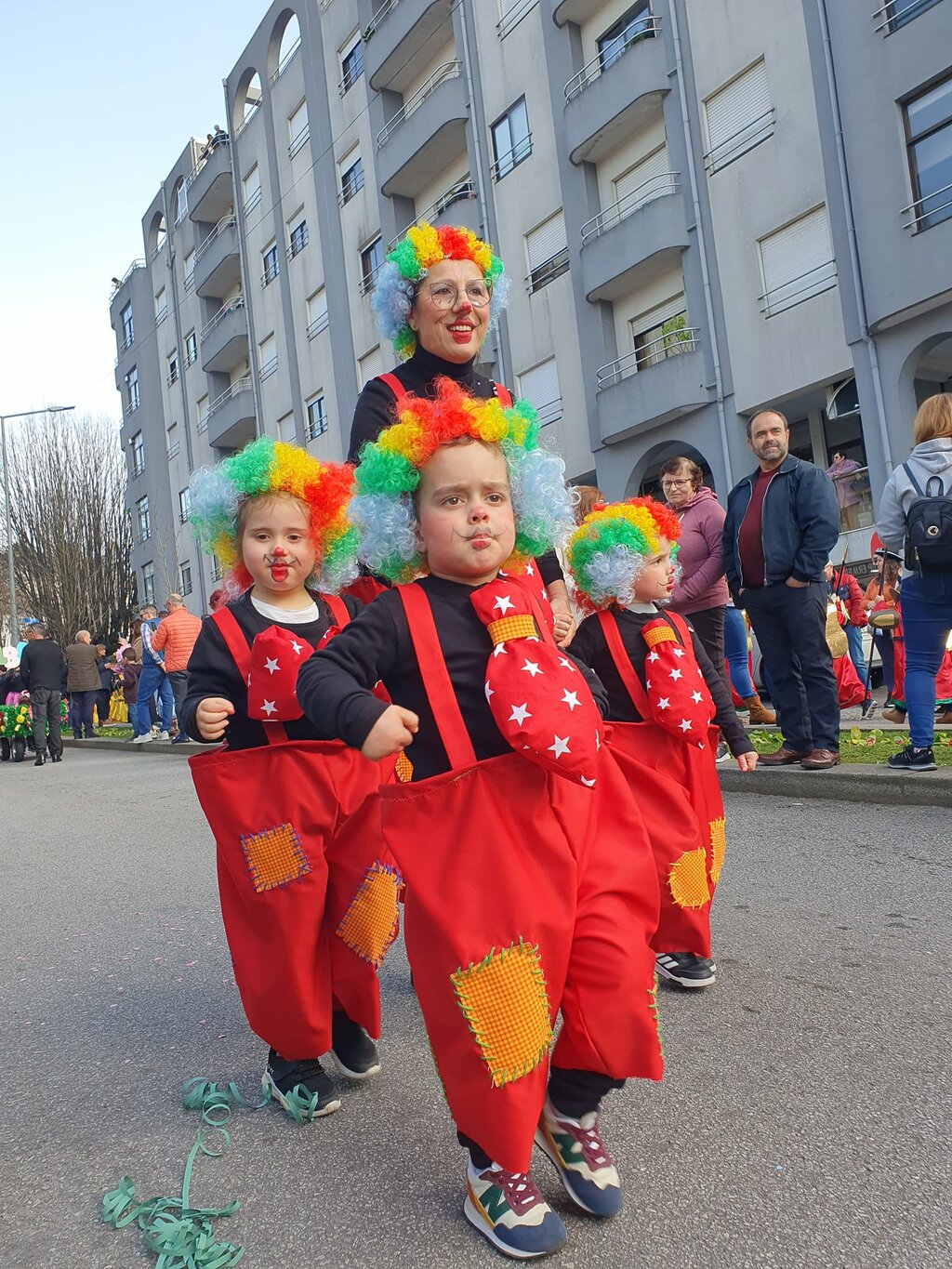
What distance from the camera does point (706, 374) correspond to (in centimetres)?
1681

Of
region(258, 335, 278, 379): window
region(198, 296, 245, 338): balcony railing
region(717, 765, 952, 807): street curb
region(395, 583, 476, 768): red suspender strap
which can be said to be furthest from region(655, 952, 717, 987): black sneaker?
region(198, 296, 245, 338): balcony railing

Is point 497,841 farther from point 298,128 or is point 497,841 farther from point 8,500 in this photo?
point 8,500

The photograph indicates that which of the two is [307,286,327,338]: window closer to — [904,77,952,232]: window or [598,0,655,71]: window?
[598,0,655,71]: window

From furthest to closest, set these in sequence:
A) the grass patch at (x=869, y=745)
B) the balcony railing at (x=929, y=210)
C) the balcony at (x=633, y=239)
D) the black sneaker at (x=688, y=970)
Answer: the balcony at (x=633, y=239) → the balcony railing at (x=929, y=210) → the grass patch at (x=869, y=745) → the black sneaker at (x=688, y=970)

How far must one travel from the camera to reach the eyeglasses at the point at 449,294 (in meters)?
3.23

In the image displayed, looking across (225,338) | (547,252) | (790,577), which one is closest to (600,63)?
(547,252)

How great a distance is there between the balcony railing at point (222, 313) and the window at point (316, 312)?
4163mm

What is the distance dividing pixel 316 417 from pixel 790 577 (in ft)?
76.3

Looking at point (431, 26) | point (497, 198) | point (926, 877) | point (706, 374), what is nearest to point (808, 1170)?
point (926, 877)

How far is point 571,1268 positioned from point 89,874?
499 centimetres

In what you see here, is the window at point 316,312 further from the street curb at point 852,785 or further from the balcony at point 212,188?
the street curb at point 852,785

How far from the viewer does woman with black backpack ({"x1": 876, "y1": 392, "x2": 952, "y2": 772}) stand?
222 inches

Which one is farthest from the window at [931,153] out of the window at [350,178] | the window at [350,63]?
the window at [350,63]

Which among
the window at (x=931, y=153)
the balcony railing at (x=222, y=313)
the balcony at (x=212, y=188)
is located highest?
the balcony at (x=212, y=188)
